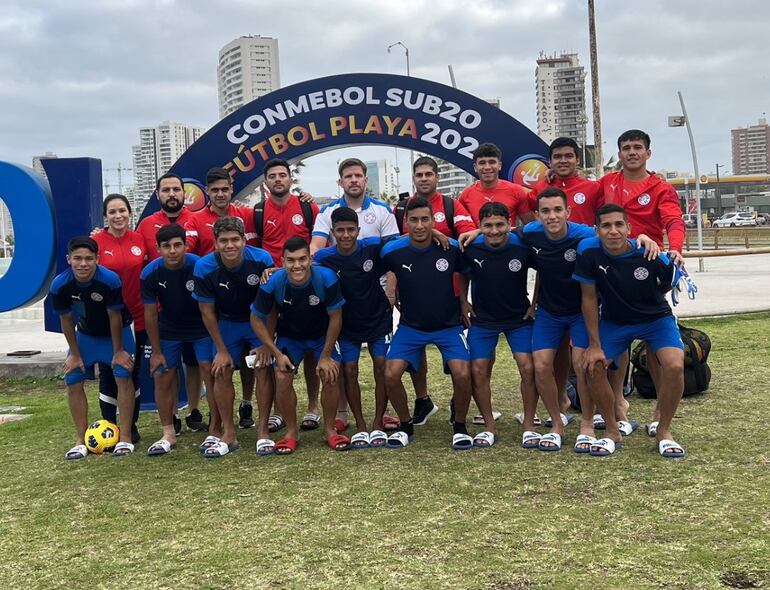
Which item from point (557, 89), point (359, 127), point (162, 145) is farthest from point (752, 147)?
point (359, 127)

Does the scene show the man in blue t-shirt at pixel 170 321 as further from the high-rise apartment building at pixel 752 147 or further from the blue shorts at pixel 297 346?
the high-rise apartment building at pixel 752 147

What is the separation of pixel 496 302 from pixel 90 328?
298 cm

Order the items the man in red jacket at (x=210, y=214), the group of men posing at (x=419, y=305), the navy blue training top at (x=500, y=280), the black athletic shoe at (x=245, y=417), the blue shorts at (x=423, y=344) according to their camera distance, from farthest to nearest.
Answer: the black athletic shoe at (x=245, y=417) < the man in red jacket at (x=210, y=214) < the blue shorts at (x=423, y=344) < the navy blue training top at (x=500, y=280) < the group of men posing at (x=419, y=305)

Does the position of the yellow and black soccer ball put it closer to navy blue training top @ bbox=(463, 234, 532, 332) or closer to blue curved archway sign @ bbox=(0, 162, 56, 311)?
navy blue training top @ bbox=(463, 234, 532, 332)

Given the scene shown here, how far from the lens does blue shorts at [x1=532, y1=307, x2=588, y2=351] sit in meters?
5.29

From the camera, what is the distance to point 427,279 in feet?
17.8

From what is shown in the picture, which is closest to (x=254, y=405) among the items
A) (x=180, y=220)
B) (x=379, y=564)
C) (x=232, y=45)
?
(x=180, y=220)

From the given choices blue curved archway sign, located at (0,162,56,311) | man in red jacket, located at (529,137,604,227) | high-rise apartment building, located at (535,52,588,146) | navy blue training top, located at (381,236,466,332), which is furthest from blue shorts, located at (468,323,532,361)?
high-rise apartment building, located at (535,52,588,146)

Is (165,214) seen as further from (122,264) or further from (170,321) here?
(170,321)

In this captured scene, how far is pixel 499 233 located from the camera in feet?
17.2

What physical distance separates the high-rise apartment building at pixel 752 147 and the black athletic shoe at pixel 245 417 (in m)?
171

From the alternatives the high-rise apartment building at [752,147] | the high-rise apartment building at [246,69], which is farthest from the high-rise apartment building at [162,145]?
the high-rise apartment building at [752,147]

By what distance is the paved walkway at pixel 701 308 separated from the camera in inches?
403

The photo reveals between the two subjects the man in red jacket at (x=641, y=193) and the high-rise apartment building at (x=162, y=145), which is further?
the high-rise apartment building at (x=162, y=145)
